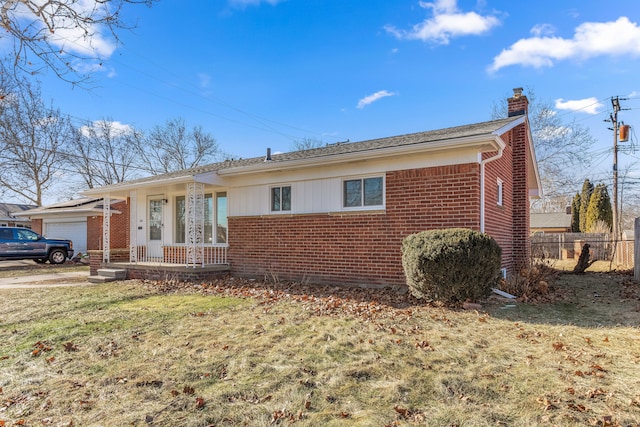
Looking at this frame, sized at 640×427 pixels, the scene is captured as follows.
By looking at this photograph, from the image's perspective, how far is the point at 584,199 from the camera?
1157 inches

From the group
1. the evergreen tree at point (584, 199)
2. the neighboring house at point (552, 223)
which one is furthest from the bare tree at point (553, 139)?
the neighboring house at point (552, 223)

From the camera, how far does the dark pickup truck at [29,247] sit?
1731cm

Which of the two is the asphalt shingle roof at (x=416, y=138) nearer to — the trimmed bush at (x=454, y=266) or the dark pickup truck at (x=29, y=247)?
the trimmed bush at (x=454, y=266)

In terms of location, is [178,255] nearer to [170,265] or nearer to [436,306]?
[170,265]

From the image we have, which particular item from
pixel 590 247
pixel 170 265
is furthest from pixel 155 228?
pixel 590 247

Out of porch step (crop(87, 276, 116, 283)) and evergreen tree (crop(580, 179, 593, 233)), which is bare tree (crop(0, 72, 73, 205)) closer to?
porch step (crop(87, 276, 116, 283))

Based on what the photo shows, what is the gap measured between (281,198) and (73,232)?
59.5 ft

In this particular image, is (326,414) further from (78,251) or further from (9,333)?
(78,251)

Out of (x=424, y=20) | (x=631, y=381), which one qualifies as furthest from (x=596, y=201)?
(x=631, y=381)

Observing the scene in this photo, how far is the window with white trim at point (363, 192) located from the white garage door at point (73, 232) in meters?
18.6

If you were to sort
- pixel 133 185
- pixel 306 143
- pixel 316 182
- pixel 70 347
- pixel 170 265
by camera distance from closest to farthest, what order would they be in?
pixel 70 347
pixel 316 182
pixel 170 265
pixel 133 185
pixel 306 143

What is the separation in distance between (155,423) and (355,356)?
6.99 ft

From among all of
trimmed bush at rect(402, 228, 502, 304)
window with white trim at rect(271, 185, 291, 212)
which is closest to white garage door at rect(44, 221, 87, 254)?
window with white trim at rect(271, 185, 291, 212)

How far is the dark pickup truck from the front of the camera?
17.3 meters
